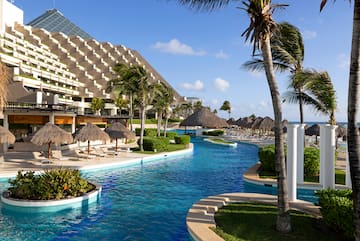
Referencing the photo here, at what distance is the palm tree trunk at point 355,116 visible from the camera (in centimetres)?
420

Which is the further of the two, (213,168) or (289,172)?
(213,168)

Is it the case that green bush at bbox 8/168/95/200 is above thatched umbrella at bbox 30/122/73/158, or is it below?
below

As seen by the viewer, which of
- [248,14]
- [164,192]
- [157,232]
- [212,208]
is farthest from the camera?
[164,192]

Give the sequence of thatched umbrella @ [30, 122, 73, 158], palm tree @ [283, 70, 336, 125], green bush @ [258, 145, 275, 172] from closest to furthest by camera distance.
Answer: palm tree @ [283, 70, 336, 125] → green bush @ [258, 145, 275, 172] → thatched umbrella @ [30, 122, 73, 158]

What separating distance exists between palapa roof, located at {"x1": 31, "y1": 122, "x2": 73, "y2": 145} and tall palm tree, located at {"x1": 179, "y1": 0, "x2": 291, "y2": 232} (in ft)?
45.4

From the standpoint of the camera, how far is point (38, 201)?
9.43 meters

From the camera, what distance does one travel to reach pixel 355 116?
437cm

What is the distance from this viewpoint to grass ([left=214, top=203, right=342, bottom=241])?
6.59m

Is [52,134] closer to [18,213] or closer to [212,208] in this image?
[18,213]

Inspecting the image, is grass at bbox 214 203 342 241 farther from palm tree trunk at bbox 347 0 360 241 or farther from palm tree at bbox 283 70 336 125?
palm tree at bbox 283 70 336 125

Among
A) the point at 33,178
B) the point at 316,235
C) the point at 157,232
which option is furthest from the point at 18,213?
the point at 316,235

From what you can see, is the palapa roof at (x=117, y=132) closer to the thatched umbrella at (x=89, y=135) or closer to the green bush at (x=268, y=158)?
the thatched umbrella at (x=89, y=135)

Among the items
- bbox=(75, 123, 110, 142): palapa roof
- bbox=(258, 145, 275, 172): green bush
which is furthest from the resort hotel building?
bbox=(258, 145, 275, 172): green bush

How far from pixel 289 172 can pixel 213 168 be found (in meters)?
8.97
